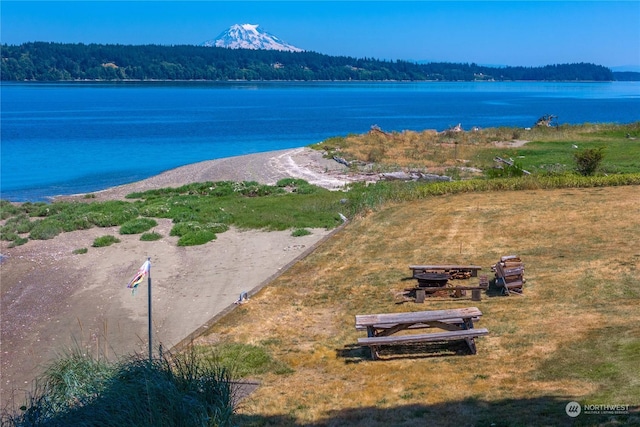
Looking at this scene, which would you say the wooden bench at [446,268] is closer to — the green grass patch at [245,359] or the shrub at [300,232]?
the green grass patch at [245,359]

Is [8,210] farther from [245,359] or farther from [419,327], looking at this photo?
[419,327]

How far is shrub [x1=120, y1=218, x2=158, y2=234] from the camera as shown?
2583cm

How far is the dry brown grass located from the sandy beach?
160 centimetres

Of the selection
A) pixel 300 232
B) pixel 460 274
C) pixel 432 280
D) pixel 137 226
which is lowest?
pixel 137 226

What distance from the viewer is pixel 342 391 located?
10.1 metres

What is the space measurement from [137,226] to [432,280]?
47.8 feet

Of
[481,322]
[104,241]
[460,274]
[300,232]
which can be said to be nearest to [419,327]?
[481,322]

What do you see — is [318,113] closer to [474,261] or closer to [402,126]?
[402,126]

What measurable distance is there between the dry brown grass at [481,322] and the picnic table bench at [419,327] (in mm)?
289

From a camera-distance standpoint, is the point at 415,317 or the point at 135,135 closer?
the point at 415,317

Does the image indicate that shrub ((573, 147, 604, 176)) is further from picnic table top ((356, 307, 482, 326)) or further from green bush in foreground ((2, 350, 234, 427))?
green bush in foreground ((2, 350, 234, 427))

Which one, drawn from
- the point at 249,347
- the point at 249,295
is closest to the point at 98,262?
the point at 249,295

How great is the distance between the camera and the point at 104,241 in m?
24.2

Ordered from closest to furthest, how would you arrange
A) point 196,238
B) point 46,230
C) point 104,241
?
1. point 196,238
2. point 104,241
3. point 46,230
